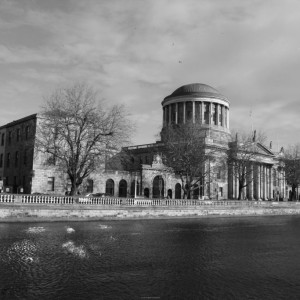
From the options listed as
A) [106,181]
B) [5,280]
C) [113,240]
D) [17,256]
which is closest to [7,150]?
[106,181]

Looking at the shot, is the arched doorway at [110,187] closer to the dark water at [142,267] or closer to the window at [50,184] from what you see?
the window at [50,184]

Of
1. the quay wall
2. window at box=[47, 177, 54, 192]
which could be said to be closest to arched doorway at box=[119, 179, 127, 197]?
window at box=[47, 177, 54, 192]

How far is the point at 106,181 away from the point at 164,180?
14.0 m

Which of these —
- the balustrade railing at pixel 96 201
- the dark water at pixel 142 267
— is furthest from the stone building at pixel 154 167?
the dark water at pixel 142 267

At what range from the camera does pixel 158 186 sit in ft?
262

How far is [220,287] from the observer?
1423 cm

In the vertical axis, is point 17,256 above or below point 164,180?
below

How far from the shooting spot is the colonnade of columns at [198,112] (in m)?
103

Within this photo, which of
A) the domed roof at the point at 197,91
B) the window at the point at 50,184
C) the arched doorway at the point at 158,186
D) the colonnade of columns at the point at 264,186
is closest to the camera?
the window at the point at 50,184

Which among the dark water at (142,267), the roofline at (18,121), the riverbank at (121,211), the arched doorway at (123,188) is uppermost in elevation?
the roofline at (18,121)

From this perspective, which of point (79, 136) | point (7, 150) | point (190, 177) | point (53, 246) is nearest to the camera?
point (53, 246)

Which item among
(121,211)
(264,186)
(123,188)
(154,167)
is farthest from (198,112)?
(121,211)

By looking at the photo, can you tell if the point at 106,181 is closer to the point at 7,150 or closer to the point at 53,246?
the point at 7,150

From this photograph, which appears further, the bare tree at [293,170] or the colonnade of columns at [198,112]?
the colonnade of columns at [198,112]
